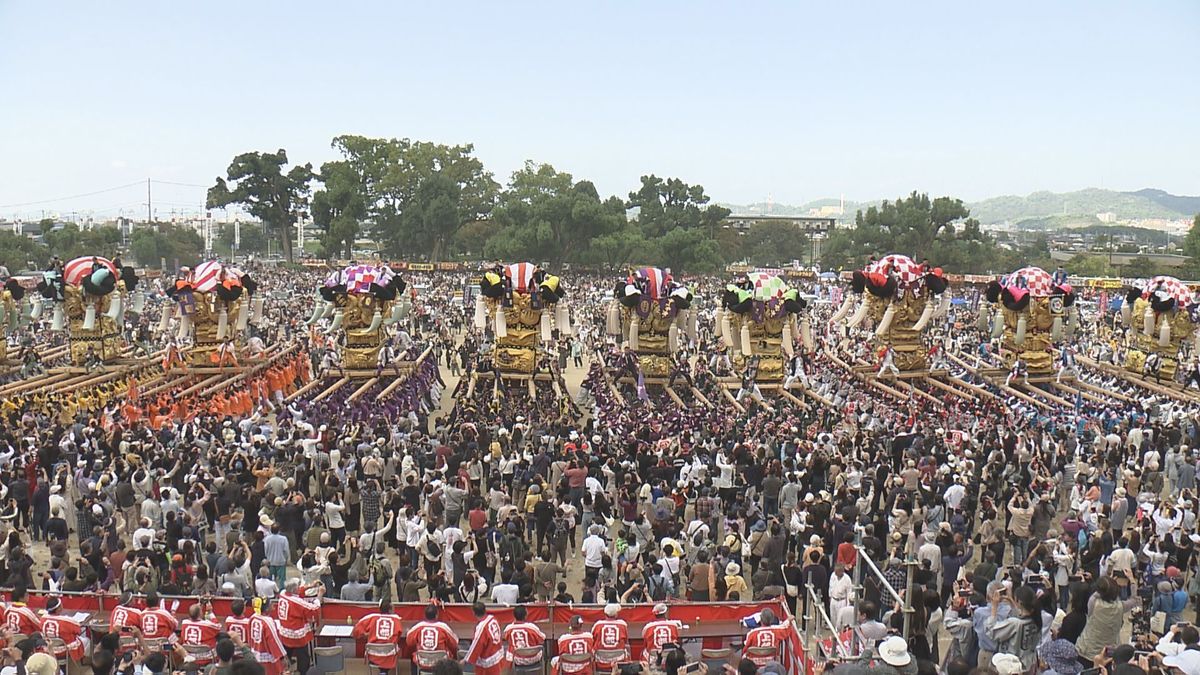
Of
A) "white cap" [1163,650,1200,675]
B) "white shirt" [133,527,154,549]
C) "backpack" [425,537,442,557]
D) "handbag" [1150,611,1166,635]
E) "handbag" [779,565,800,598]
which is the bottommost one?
"handbag" [1150,611,1166,635]

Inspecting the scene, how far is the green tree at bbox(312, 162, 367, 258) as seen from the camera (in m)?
74.4

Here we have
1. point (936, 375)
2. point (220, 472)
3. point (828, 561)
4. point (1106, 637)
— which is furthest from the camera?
point (936, 375)

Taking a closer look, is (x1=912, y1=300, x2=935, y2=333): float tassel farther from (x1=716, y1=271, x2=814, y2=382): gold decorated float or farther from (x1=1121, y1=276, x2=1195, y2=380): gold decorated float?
(x1=1121, y1=276, x2=1195, y2=380): gold decorated float

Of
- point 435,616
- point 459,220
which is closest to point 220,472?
point 435,616

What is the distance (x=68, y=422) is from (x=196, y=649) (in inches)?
521

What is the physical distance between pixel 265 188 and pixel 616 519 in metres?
71.4

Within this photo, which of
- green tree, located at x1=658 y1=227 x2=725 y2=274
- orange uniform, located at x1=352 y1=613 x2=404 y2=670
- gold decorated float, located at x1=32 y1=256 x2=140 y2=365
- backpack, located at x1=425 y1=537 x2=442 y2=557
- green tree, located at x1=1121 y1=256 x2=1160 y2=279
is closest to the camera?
orange uniform, located at x1=352 y1=613 x2=404 y2=670

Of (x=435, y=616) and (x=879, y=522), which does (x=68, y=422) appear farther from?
(x=879, y=522)

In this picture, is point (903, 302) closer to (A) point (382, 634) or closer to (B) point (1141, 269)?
(A) point (382, 634)

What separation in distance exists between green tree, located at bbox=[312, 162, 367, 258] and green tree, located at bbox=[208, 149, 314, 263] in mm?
2928

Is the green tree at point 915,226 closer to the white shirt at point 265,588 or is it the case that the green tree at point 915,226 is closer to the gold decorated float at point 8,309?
the gold decorated float at point 8,309

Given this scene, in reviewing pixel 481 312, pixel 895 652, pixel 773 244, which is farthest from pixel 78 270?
pixel 773 244

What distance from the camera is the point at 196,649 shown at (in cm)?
803

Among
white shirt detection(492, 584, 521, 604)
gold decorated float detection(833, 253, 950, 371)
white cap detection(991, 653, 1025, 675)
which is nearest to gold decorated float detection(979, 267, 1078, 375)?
gold decorated float detection(833, 253, 950, 371)
